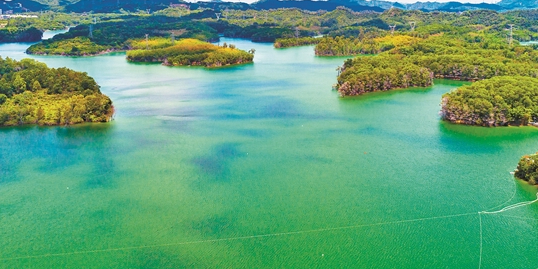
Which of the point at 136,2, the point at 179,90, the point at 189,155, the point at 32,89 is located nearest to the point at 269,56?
the point at 179,90

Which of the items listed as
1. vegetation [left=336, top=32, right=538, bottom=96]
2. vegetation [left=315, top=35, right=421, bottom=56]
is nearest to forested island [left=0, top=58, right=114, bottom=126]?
vegetation [left=336, top=32, right=538, bottom=96]

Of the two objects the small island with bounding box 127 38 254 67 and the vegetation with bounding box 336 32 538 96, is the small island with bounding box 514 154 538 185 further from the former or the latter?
the small island with bounding box 127 38 254 67

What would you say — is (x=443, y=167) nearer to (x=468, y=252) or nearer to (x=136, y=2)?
(x=468, y=252)

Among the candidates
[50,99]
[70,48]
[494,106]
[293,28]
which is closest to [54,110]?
[50,99]

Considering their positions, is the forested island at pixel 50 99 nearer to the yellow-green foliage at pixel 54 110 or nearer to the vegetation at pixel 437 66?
the yellow-green foliage at pixel 54 110

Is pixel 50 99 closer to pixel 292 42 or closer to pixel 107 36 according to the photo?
pixel 107 36

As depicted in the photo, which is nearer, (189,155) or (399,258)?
(399,258)
